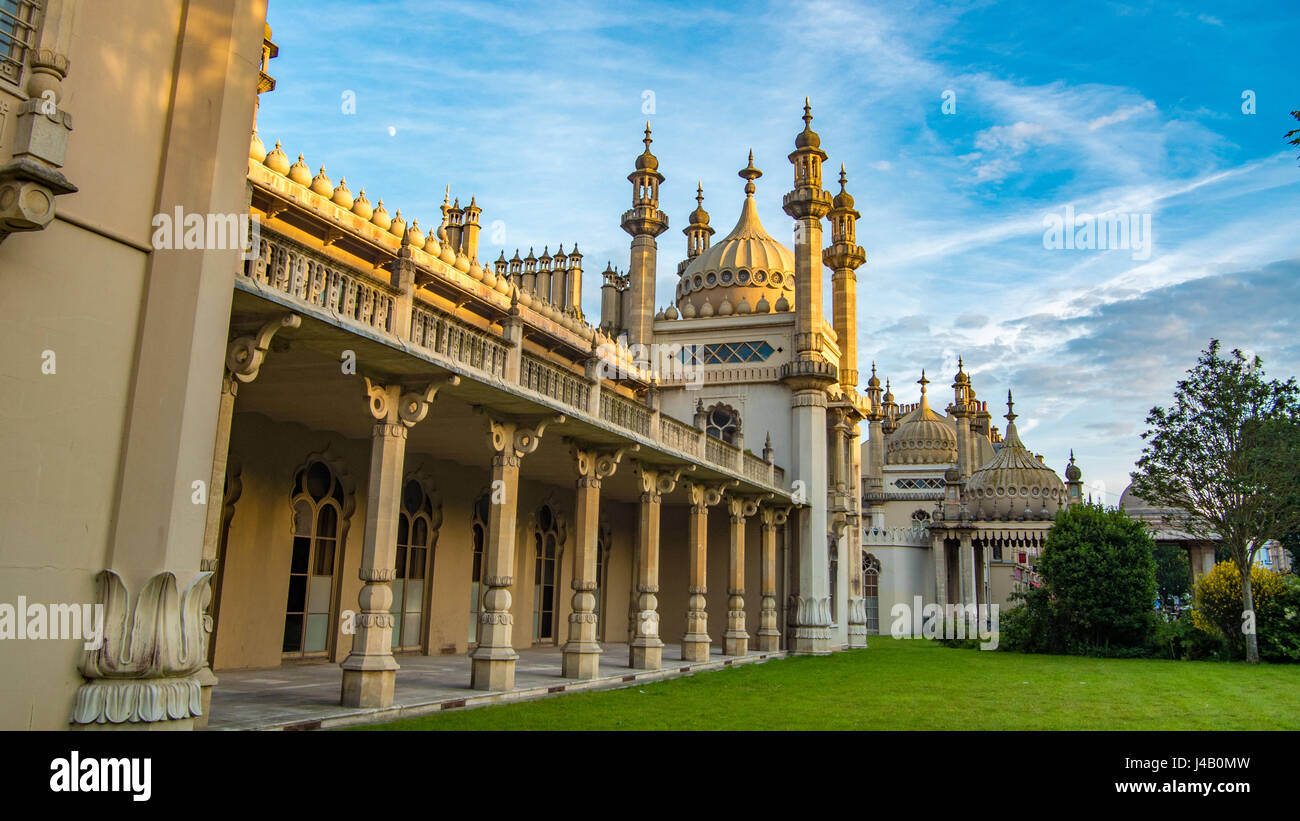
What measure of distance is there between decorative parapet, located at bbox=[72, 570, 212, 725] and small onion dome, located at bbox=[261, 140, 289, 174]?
8.17 metres

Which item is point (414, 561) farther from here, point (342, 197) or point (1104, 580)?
point (1104, 580)

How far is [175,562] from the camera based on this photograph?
7.80 metres

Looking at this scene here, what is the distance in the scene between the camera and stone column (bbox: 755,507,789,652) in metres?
25.3

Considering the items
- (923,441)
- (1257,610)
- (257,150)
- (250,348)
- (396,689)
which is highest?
(923,441)

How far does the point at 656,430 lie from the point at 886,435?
53.5 m

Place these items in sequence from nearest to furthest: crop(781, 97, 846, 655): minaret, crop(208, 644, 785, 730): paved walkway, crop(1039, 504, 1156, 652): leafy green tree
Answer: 1. crop(208, 644, 785, 730): paved walkway
2. crop(781, 97, 846, 655): minaret
3. crop(1039, 504, 1156, 652): leafy green tree

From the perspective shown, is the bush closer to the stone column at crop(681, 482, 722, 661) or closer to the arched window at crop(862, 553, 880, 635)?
the stone column at crop(681, 482, 722, 661)

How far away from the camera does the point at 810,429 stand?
28.2 metres

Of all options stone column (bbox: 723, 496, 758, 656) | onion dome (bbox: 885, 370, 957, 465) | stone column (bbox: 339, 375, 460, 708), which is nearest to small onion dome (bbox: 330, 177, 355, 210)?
stone column (bbox: 339, 375, 460, 708)

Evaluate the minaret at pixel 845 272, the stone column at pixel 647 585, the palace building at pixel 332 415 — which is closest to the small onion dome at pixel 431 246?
the palace building at pixel 332 415

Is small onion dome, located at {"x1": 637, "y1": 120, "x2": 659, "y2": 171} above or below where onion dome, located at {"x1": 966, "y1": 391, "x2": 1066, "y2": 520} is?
above

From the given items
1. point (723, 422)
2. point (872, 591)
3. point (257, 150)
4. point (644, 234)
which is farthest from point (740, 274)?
point (872, 591)

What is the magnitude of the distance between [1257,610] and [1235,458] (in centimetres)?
458

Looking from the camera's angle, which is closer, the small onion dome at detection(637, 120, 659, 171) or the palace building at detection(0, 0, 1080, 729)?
the palace building at detection(0, 0, 1080, 729)
